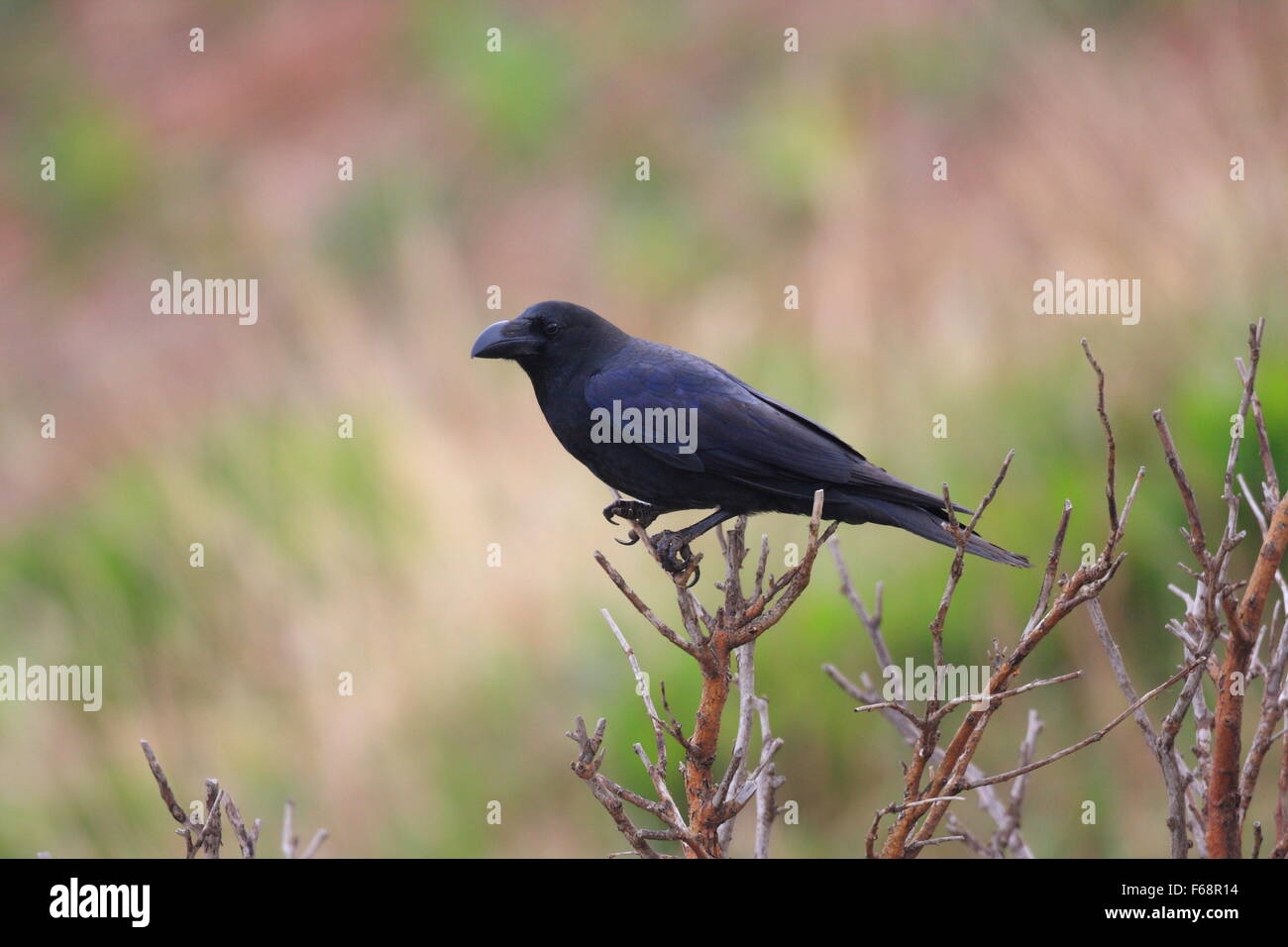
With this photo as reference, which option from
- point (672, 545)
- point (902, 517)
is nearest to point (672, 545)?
point (672, 545)

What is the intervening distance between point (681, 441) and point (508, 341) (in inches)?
23.8

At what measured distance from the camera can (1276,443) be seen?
5883 mm

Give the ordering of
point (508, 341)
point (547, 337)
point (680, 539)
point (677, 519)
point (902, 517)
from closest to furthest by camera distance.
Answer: point (902, 517) → point (680, 539) → point (508, 341) → point (547, 337) → point (677, 519)

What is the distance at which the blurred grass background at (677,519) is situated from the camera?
20.1 ft

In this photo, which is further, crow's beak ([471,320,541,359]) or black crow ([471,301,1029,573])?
crow's beak ([471,320,541,359])

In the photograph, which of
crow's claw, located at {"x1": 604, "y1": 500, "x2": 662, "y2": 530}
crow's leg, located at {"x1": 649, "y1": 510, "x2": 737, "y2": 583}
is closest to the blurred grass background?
crow's claw, located at {"x1": 604, "y1": 500, "x2": 662, "y2": 530}

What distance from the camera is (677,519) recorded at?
6758mm

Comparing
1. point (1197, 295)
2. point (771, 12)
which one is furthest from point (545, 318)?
point (771, 12)

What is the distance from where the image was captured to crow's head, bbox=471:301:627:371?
405 cm

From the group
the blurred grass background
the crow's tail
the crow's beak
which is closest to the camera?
the crow's tail

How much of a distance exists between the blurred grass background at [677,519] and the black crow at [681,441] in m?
2.34

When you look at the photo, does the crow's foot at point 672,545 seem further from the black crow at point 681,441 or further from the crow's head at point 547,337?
the crow's head at point 547,337

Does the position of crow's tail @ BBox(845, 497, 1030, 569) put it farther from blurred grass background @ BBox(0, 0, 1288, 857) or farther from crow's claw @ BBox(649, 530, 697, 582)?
blurred grass background @ BBox(0, 0, 1288, 857)

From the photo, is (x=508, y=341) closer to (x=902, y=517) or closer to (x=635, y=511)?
(x=635, y=511)
